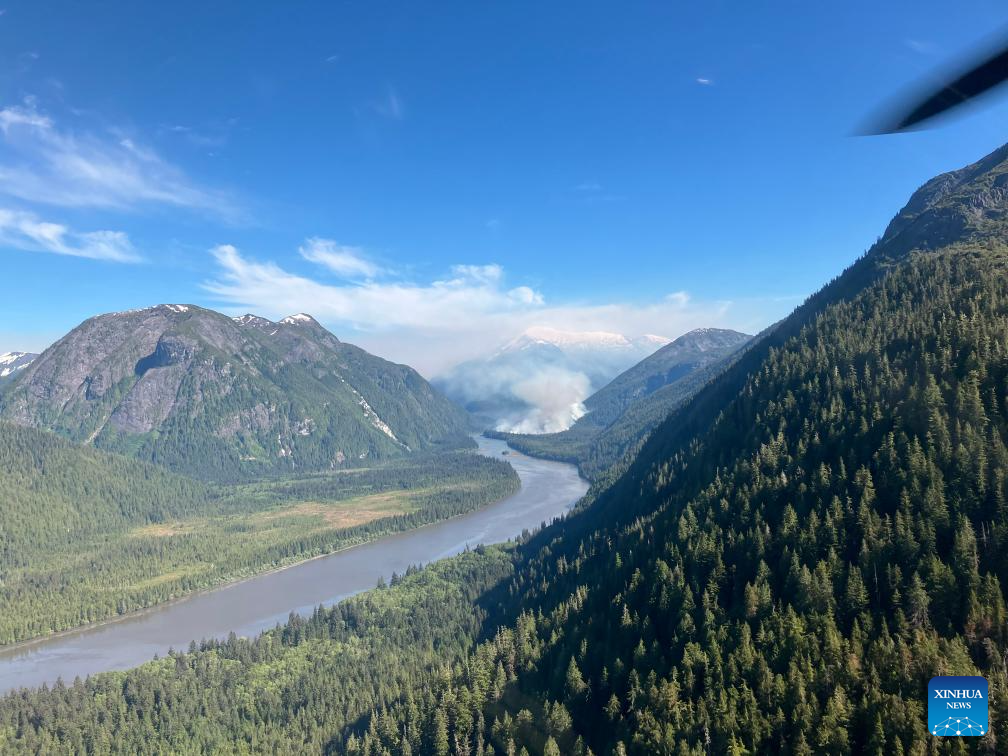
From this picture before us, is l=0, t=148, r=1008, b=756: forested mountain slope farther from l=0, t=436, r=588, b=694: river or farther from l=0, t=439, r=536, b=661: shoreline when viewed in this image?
l=0, t=439, r=536, b=661: shoreline

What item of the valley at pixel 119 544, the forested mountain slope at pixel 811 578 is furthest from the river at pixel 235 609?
the forested mountain slope at pixel 811 578

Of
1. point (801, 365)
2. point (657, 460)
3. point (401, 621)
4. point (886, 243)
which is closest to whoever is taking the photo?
point (801, 365)

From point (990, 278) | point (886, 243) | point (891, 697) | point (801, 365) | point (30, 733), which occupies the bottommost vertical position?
point (30, 733)

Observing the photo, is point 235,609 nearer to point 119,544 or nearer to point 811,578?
point 119,544

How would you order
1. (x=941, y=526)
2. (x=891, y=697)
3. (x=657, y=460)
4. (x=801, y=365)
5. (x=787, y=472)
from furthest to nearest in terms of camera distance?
(x=657, y=460) → (x=801, y=365) → (x=787, y=472) → (x=941, y=526) → (x=891, y=697)

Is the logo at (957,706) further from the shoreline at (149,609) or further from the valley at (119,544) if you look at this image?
the valley at (119,544)

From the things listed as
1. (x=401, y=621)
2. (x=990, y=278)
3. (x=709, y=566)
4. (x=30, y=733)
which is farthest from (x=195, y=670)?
(x=990, y=278)

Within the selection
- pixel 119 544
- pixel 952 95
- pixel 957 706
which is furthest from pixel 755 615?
pixel 119 544

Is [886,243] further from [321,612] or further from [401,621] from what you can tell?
[321,612]

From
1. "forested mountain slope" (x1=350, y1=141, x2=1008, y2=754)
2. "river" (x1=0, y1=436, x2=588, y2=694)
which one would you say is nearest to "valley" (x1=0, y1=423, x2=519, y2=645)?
"river" (x1=0, y1=436, x2=588, y2=694)
